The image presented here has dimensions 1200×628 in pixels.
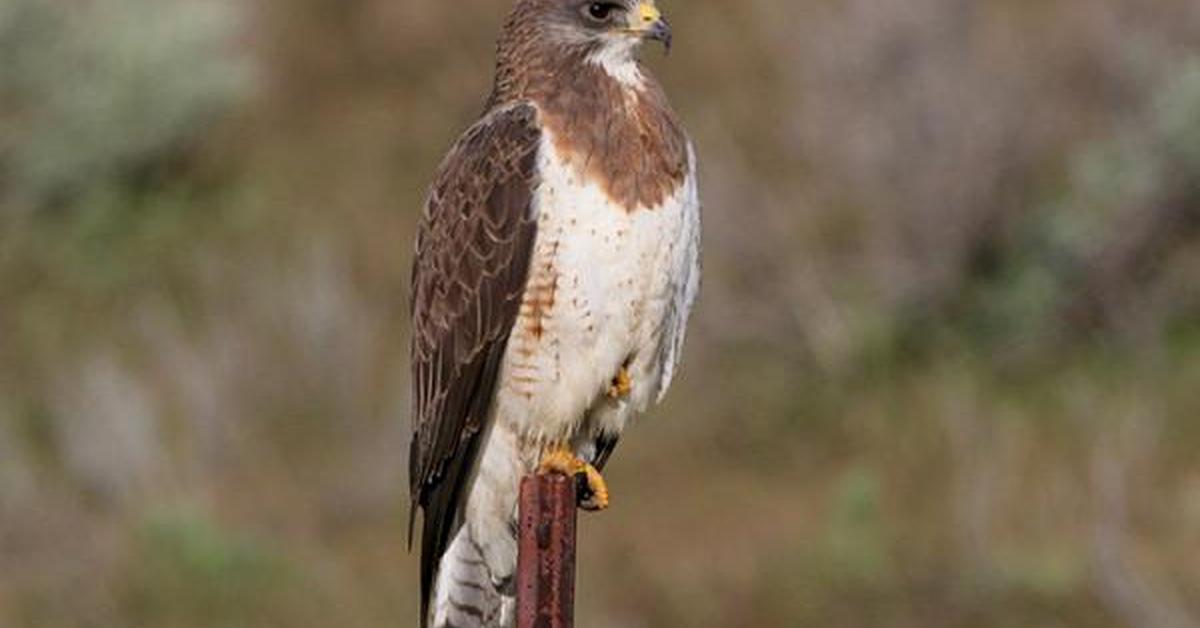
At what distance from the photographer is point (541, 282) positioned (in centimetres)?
611

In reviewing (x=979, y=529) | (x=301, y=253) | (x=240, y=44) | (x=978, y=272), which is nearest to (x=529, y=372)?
(x=979, y=529)

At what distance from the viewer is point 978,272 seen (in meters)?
14.2

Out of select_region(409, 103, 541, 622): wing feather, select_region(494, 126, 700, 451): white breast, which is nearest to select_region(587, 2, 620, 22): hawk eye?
select_region(409, 103, 541, 622): wing feather

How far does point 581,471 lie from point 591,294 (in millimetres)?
407

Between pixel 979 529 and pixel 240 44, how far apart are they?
31.3ft

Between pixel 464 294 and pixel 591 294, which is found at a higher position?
pixel 464 294

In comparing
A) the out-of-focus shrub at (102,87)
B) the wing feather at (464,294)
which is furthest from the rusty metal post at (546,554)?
the out-of-focus shrub at (102,87)

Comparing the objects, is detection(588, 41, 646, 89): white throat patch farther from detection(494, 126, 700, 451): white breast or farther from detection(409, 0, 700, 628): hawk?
detection(494, 126, 700, 451): white breast

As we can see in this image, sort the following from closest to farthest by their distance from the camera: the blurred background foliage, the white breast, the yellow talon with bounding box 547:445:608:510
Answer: the white breast < the yellow talon with bounding box 547:445:608:510 < the blurred background foliage

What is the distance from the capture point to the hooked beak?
6.38 meters

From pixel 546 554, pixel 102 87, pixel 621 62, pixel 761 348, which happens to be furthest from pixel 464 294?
pixel 102 87

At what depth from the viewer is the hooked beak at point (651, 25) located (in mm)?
6375

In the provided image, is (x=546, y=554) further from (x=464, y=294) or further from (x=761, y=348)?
(x=761, y=348)

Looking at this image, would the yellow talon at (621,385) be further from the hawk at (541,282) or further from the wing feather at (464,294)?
the wing feather at (464,294)
